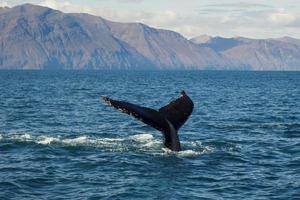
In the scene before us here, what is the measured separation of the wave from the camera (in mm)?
24891

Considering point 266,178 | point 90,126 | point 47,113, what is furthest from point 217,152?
point 47,113

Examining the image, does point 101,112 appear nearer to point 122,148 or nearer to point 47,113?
point 47,113

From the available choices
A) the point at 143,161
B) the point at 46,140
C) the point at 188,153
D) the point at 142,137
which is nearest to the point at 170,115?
the point at 143,161

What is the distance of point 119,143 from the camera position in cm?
2762

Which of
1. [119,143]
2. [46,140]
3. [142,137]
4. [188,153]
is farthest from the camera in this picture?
[142,137]

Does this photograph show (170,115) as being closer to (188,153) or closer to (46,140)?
(188,153)

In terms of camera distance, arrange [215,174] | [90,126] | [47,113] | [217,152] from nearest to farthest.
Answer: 1. [215,174]
2. [217,152]
3. [90,126]
4. [47,113]

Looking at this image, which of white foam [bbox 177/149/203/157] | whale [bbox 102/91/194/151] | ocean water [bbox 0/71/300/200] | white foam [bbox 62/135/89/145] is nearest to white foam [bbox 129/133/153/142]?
ocean water [bbox 0/71/300/200]

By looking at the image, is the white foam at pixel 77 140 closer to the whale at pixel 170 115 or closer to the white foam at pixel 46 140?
the white foam at pixel 46 140

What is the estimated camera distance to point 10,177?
19.9 metres

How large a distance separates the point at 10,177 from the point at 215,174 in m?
7.33

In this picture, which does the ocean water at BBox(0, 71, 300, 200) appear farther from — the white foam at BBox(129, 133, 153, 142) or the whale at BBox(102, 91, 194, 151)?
the whale at BBox(102, 91, 194, 151)

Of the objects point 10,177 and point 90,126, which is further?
point 90,126

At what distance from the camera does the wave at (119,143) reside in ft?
81.7
